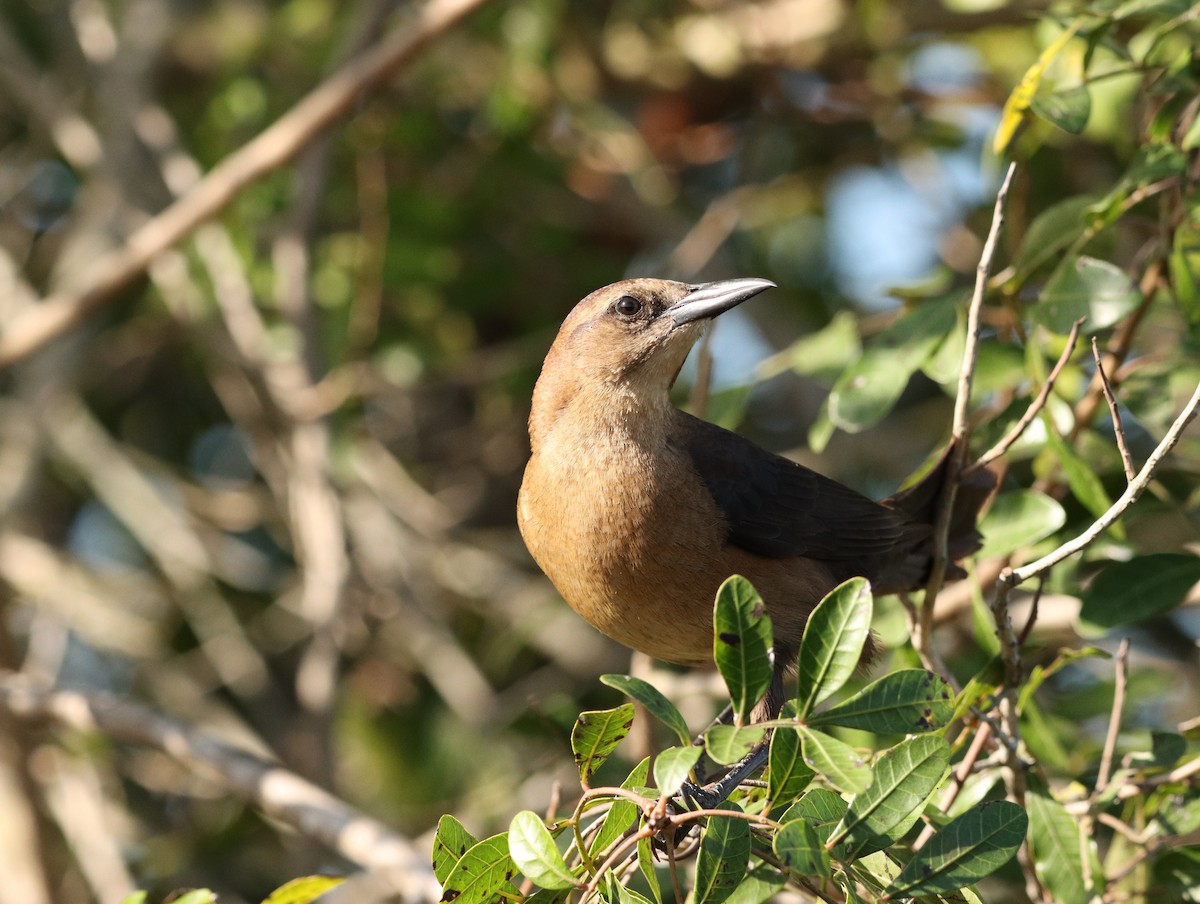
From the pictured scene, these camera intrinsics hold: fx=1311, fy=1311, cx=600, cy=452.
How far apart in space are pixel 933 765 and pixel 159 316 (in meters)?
5.07

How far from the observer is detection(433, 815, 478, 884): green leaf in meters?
2.30

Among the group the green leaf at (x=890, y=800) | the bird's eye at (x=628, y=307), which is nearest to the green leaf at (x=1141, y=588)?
the green leaf at (x=890, y=800)

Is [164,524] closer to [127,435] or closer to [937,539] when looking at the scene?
[127,435]

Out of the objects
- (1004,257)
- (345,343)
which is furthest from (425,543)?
(1004,257)

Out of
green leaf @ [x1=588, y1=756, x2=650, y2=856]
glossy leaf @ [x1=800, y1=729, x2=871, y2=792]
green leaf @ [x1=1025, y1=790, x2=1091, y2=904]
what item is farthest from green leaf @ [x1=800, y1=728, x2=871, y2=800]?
green leaf @ [x1=1025, y1=790, x2=1091, y2=904]

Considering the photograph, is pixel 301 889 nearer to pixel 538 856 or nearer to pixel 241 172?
pixel 538 856

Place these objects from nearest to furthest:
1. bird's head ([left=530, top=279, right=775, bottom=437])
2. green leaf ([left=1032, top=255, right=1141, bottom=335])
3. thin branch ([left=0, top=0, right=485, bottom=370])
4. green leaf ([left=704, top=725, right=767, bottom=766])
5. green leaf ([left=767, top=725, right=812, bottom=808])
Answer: green leaf ([left=704, top=725, right=767, bottom=766]), green leaf ([left=767, top=725, right=812, bottom=808]), green leaf ([left=1032, top=255, right=1141, bottom=335]), bird's head ([left=530, top=279, right=775, bottom=437]), thin branch ([left=0, top=0, right=485, bottom=370])

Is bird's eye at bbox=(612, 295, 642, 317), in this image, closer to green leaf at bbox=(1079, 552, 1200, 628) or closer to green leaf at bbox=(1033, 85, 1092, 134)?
green leaf at bbox=(1033, 85, 1092, 134)

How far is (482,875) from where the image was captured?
7.51 ft

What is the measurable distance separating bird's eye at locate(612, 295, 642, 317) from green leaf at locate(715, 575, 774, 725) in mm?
1684

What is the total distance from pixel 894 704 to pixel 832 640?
0.15 metres

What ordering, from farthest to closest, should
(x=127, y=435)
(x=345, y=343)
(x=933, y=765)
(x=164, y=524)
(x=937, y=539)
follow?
(x=127, y=435) → (x=164, y=524) → (x=345, y=343) → (x=937, y=539) → (x=933, y=765)

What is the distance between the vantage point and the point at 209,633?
19.9ft

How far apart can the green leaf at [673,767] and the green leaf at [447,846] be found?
0.44 m
